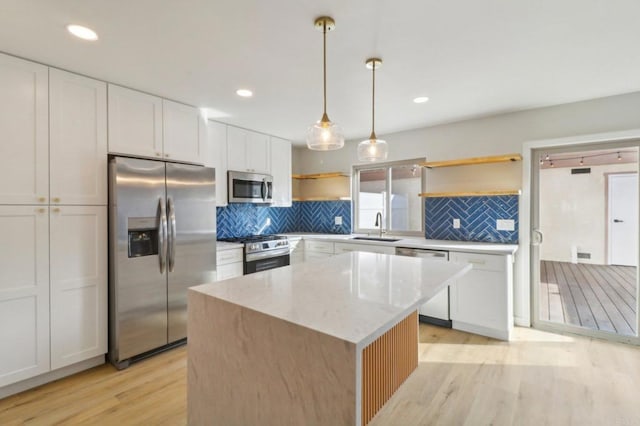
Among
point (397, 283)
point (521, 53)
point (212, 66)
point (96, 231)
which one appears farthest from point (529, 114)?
point (96, 231)

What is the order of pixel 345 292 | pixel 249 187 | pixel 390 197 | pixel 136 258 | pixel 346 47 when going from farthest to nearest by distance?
1. pixel 390 197
2. pixel 249 187
3. pixel 136 258
4. pixel 346 47
5. pixel 345 292

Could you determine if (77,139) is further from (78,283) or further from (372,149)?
(372,149)

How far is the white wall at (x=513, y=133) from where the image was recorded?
9.61 feet

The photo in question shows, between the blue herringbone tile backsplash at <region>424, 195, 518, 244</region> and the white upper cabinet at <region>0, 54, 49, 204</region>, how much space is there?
12.6 ft

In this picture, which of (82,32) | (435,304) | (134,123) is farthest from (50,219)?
(435,304)

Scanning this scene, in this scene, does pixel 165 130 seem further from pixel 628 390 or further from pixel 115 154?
pixel 628 390

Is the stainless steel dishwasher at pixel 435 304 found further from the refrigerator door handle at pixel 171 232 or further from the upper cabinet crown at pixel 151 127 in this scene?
the upper cabinet crown at pixel 151 127

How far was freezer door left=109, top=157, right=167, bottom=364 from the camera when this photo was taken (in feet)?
8.35

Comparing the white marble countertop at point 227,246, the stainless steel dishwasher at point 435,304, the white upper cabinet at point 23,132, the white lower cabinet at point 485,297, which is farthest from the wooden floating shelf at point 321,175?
the white upper cabinet at point 23,132

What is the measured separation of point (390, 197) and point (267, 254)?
1931 millimetres

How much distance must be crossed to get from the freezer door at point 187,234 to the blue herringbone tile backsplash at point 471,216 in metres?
2.65

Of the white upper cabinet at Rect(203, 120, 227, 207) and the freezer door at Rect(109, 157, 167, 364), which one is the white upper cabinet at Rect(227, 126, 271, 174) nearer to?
the white upper cabinet at Rect(203, 120, 227, 207)

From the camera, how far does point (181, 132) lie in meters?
3.09

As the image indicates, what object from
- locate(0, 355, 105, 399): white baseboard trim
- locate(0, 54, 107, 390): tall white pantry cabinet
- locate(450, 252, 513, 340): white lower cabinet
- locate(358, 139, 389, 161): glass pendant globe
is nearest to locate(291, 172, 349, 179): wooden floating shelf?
locate(450, 252, 513, 340): white lower cabinet
